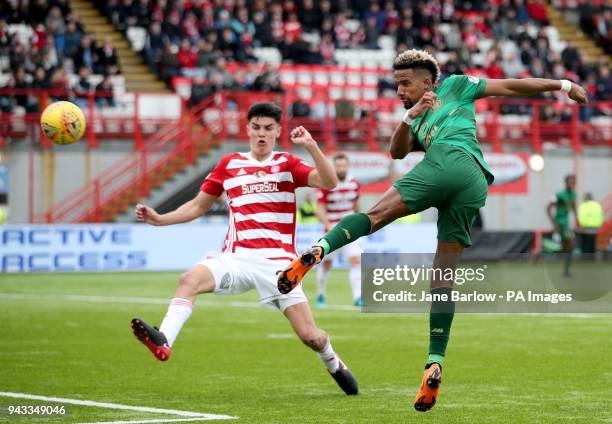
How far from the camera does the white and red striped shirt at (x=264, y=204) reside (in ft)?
29.6

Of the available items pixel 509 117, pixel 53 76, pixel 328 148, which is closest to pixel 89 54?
pixel 53 76

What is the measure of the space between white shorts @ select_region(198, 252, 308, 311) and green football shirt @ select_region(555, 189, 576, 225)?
1765 centimetres

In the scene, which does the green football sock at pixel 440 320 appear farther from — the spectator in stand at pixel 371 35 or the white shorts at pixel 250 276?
the spectator in stand at pixel 371 35

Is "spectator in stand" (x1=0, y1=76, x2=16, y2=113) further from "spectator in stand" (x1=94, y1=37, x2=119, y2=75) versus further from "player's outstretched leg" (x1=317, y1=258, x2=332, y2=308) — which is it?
"player's outstretched leg" (x1=317, y1=258, x2=332, y2=308)

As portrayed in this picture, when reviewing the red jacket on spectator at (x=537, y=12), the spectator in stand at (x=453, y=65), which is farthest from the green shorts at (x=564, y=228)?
the red jacket on spectator at (x=537, y=12)

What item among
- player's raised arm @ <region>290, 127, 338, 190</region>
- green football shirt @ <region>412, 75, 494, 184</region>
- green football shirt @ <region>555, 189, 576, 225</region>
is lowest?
green football shirt @ <region>555, 189, 576, 225</region>

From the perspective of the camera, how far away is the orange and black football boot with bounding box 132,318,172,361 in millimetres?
7727

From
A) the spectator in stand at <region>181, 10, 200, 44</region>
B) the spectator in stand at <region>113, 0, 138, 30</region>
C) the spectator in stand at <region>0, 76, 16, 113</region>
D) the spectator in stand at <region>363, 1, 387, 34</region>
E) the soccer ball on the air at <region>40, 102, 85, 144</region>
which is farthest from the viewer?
the spectator in stand at <region>363, 1, 387, 34</region>

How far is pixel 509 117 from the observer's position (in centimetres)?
3441

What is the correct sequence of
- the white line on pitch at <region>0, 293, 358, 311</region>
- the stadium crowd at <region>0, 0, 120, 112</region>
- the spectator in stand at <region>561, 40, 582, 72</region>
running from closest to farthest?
the white line on pitch at <region>0, 293, 358, 311</region> → the stadium crowd at <region>0, 0, 120, 112</region> → the spectator in stand at <region>561, 40, 582, 72</region>

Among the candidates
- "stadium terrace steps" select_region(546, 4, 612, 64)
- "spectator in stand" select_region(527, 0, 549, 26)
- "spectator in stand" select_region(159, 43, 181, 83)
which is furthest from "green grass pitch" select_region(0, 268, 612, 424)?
"stadium terrace steps" select_region(546, 4, 612, 64)

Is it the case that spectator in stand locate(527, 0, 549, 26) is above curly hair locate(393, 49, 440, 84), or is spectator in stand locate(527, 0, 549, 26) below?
below

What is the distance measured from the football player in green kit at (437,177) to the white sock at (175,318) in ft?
3.17

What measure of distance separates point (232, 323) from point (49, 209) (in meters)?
14.4
